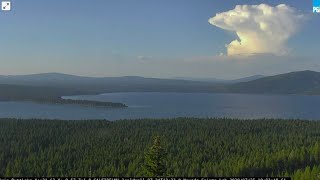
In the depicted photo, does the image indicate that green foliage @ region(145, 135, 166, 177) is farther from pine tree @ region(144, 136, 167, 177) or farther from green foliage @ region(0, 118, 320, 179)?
green foliage @ region(0, 118, 320, 179)

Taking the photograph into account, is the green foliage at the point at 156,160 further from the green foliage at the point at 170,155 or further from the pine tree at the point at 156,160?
the green foliage at the point at 170,155

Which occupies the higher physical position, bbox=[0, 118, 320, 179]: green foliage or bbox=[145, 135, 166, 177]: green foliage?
Answer: bbox=[145, 135, 166, 177]: green foliage

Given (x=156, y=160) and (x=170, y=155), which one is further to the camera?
(x=170, y=155)

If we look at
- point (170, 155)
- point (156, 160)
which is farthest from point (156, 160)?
point (170, 155)

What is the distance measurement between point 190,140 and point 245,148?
94.2ft

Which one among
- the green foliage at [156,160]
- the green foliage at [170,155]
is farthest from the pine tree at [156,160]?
the green foliage at [170,155]

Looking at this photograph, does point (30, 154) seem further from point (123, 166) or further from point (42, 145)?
point (123, 166)

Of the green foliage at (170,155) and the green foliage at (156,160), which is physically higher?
the green foliage at (156,160)

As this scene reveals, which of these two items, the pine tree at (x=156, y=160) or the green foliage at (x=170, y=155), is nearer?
the pine tree at (x=156, y=160)

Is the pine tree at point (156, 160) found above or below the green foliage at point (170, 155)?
above

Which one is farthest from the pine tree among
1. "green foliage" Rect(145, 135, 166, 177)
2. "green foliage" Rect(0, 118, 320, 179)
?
"green foliage" Rect(0, 118, 320, 179)

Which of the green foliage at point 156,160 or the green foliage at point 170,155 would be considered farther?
the green foliage at point 170,155

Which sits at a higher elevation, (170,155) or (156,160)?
(156,160)

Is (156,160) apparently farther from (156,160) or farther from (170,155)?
(170,155)
